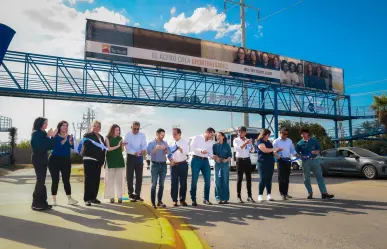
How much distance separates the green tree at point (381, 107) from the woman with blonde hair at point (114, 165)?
27.6 metres

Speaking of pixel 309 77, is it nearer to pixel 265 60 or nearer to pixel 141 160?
pixel 265 60

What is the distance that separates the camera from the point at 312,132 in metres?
41.3

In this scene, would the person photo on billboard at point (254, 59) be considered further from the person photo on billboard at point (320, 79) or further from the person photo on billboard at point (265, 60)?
the person photo on billboard at point (320, 79)

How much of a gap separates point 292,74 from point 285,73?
1.08 m

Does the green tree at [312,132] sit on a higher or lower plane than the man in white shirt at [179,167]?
higher

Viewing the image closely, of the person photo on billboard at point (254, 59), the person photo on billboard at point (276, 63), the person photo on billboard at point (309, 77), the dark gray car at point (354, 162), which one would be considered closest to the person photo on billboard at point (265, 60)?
the person photo on billboard at point (254, 59)

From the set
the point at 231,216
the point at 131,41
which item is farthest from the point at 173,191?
the point at 131,41

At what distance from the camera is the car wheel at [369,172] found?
1323cm

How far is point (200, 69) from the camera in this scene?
26125 millimetres

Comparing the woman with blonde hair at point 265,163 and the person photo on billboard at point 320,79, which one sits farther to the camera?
the person photo on billboard at point 320,79

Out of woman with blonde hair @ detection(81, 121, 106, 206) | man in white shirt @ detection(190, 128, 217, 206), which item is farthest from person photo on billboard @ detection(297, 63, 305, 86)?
woman with blonde hair @ detection(81, 121, 106, 206)

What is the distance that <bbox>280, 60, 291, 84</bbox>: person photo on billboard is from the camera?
3112 cm

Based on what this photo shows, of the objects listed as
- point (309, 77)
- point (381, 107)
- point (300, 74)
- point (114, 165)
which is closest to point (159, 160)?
point (114, 165)

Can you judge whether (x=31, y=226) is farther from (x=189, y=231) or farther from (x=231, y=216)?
(x=231, y=216)
